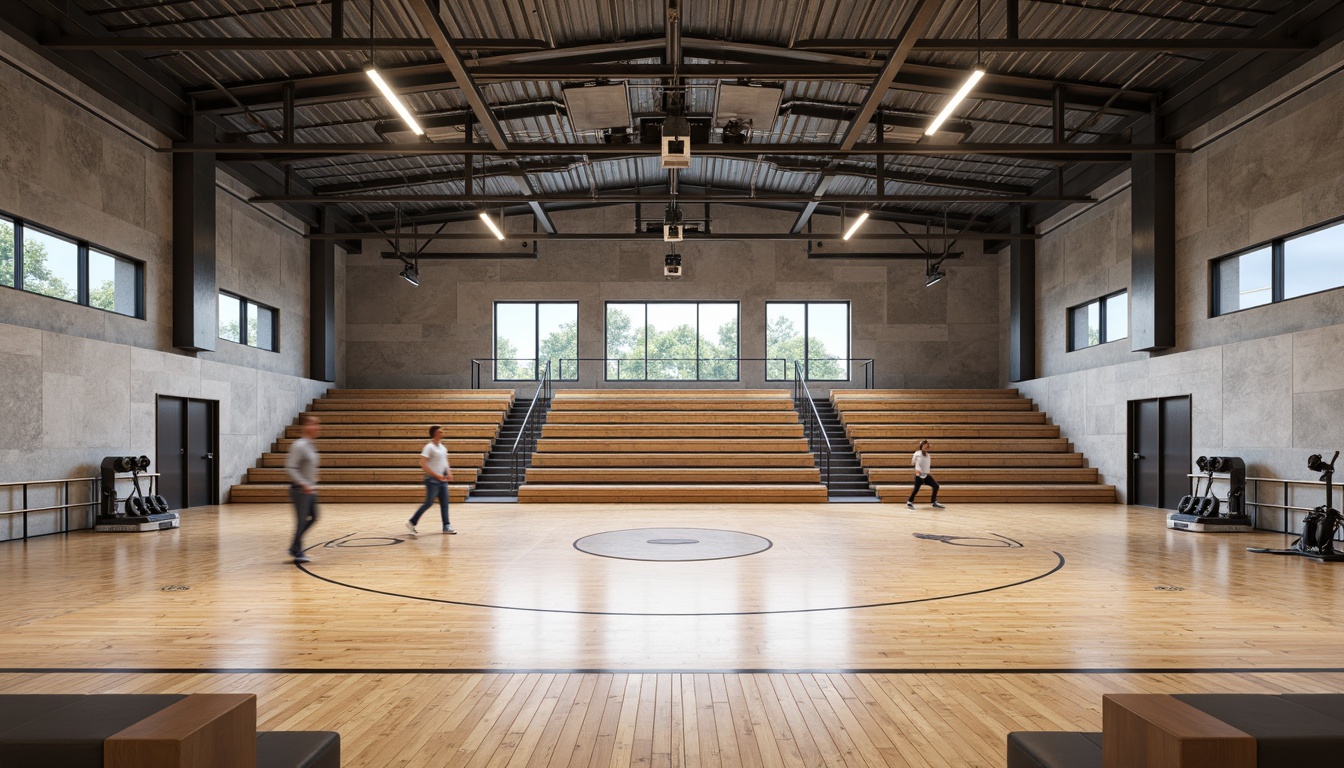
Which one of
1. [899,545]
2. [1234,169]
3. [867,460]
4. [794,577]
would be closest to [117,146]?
[794,577]

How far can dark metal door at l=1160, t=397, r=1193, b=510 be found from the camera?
13.1 meters

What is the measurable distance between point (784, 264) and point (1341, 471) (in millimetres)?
13387

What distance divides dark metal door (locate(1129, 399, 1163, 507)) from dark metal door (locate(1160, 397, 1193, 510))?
0.40ft

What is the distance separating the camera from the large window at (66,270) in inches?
399

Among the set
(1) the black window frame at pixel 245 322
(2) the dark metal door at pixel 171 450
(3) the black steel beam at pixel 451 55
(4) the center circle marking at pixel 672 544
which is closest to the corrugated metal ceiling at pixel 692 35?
(3) the black steel beam at pixel 451 55

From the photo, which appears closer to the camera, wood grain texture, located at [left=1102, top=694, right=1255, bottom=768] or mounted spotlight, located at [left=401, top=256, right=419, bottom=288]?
wood grain texture, located at [left=1102, top=694, right=1255, bottom=768]

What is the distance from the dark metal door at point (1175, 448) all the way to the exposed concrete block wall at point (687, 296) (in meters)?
7.45

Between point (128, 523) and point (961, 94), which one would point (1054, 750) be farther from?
point (128, 523)

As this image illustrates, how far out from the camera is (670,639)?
16.9 feet

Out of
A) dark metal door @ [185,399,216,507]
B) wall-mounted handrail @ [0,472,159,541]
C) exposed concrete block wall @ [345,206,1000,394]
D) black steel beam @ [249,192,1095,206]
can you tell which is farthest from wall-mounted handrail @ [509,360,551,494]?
wall-mounted handrail @ [0,472,159,541]

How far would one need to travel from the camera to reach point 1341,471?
32.0 ft

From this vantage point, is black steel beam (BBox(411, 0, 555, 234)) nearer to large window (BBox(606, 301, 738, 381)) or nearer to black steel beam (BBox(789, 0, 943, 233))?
black steel beam (BBox(789, 0, 943, 233))

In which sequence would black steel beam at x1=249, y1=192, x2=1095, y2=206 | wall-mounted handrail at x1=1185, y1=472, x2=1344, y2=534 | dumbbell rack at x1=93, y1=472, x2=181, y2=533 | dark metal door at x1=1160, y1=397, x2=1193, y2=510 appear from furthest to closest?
black steel beam at x1=249, y1=192, x2=1095, y2=206 → dark metal door at x1=1160, y1=397, x2=1193, y2=510 → dumbbell rack at x1=93, y1=472, x2=181, y2=533 → wall-mounted handrail at x1=1185, y1=472, x2=1344, y2=534

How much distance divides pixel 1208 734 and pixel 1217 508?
1068 cm
